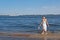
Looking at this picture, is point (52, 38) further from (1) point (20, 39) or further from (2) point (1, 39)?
(2) point (1, 39)

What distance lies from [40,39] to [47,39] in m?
0.67

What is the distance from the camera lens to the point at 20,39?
22.3 m

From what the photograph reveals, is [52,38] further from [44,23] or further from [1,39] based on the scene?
[1,39]

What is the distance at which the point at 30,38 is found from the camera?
2295 centimetres

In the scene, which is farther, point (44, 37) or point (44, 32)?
point (44, 32)

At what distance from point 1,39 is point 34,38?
3174 mm

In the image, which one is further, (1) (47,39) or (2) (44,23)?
(2) (44,23)

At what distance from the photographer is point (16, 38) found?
75.7 feet

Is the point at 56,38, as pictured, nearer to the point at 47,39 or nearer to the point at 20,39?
the point at 47,39

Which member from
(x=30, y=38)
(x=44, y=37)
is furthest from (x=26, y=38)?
(x=44, y=37)

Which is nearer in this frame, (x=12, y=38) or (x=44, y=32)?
(x=12, y=38)

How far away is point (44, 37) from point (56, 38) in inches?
52.3

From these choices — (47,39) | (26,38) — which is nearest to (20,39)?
(26,38)

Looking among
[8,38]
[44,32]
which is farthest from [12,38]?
[44,32]
